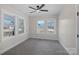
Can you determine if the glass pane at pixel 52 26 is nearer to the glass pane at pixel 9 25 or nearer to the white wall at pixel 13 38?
the white wall at pixel 13 38

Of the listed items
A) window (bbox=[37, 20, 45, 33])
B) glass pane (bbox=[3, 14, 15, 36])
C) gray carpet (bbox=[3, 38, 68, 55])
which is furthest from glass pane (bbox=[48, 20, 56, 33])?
glass pane (bbox=[3, 14, 15, 36])

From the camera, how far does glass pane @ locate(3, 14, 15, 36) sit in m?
3.19

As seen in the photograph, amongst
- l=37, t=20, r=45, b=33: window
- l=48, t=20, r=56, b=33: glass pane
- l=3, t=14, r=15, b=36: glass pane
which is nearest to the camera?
l=3, t=14, r=15, b=36: glass pane

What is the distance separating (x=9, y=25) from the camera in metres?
3.42

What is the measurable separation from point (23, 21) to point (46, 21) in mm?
1256

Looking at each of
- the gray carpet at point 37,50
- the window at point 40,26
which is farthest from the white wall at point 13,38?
the window at point 40,26

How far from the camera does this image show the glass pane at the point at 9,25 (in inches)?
126

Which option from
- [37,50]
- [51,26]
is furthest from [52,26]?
[37,50]

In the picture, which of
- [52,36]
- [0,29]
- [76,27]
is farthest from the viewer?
[52,36]

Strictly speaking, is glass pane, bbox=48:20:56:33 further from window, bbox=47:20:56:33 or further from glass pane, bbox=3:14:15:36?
glass pane, bbox=3:14:15:36

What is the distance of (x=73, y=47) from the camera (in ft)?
9.20
